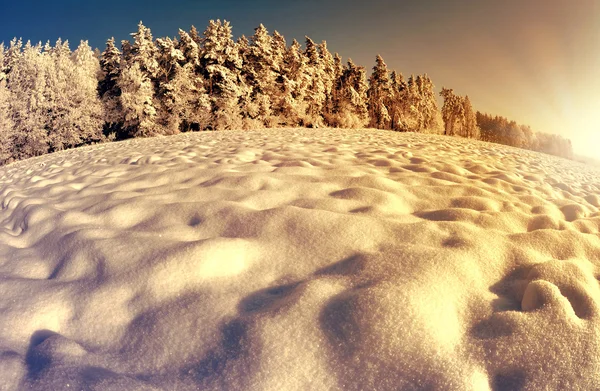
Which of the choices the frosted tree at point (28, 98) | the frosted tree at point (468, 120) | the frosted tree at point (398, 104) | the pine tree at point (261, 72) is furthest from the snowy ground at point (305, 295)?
the frosted tree at point (468, 120)

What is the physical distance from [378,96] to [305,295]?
42.4m

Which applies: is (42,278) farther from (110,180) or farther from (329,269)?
(110,180)

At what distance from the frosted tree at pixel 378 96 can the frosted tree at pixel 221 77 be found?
64.3ft

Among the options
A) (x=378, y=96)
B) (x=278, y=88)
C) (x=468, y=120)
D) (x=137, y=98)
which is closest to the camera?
(x=137, y=98)

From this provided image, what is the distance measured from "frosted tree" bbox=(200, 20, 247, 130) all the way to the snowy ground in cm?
2348

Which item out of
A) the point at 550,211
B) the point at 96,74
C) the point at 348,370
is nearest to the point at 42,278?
the point at 348,370

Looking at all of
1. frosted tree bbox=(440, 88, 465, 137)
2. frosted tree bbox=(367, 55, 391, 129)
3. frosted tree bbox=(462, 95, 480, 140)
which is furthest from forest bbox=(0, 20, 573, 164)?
frosted tree bbox=(462, 95, 480, 140)

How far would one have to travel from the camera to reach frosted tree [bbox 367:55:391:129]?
4103cm

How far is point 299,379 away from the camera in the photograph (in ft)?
4.27

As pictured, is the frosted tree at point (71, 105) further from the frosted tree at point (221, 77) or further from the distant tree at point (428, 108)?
the distant tree at point (428, 108)

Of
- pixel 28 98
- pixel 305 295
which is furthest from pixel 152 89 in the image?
pixel 305 295

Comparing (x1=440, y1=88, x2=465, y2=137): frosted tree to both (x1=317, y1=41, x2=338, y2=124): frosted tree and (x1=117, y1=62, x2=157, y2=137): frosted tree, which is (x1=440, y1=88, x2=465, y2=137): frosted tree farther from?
(x1=117, y1=62, x2=157, y2=137): frosted tree

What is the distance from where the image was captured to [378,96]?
41.5 metres

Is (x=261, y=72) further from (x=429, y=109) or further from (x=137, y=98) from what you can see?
(x=429, y=109)
